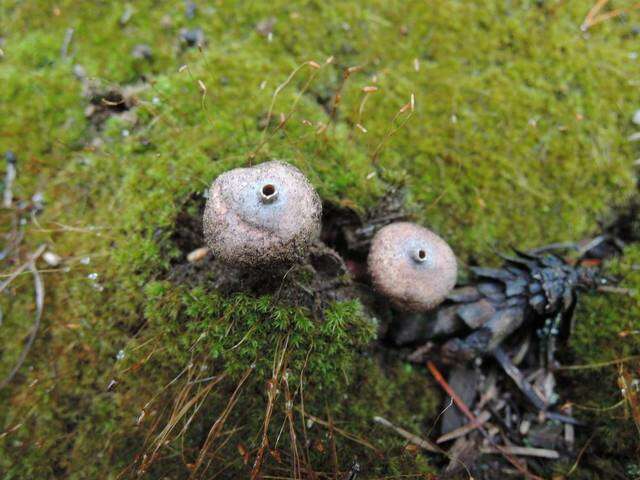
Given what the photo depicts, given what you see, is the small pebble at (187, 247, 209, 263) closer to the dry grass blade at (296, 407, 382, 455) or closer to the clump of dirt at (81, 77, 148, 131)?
the dry grass blade at (296, 407, 382, 455)

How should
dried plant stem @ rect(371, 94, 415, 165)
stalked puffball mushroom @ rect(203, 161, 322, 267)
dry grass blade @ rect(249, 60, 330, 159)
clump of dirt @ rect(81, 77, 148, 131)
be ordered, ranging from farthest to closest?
clump of dirt @ rect(81, 77, 148, 131) < dried plant stem @ rect(371, 94, 415, 165) < dry grass blade @ rect(249, 60, 330, 159) < stalked puffball mushroom @ rect(203, 161, 322, 267)

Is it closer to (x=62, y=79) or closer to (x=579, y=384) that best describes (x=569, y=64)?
(x=579, y=384)

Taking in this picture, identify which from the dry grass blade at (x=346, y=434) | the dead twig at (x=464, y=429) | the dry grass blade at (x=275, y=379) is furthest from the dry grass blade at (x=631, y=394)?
the dry grass blade at (x=275, y=379)

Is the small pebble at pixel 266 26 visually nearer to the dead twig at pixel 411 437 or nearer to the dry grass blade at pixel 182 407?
the dry grass blade at pixel 182 407

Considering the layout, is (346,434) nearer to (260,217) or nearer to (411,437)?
(411,437)

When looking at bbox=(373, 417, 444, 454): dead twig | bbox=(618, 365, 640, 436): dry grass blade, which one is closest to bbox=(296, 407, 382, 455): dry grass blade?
bbox=(373, 417, 444, 454): dead twig

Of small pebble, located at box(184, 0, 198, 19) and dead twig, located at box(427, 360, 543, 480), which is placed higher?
small pebble, located at box(184, 0, 198, 19)

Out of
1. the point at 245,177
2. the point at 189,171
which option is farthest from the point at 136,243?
the point at 245,177

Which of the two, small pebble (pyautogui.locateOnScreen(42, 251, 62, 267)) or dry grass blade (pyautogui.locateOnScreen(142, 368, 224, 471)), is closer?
dry grass blade (pyautogui.locateOnScreen(142, 368, 224, 471))
